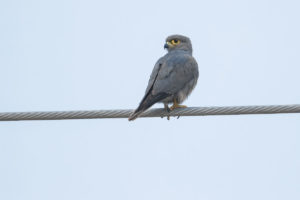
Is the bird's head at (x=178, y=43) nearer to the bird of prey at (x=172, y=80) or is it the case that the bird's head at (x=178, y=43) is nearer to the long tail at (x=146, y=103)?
the bird of prey at (x=172, y=80)

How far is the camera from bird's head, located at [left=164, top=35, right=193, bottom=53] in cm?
834

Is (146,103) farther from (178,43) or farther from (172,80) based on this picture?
(178,43)

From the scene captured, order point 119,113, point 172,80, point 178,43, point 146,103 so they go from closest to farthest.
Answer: point 119,113 < point 146,103 < point 172,80 < point 178,43

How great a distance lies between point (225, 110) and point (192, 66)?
2.27 metres

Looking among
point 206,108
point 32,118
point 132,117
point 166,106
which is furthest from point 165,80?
point 32,118

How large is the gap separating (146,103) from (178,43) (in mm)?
2367

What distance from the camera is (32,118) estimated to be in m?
5.20

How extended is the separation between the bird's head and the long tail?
1.85 m

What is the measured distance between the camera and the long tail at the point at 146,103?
19.2 ft

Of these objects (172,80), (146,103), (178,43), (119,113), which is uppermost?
(178,43)

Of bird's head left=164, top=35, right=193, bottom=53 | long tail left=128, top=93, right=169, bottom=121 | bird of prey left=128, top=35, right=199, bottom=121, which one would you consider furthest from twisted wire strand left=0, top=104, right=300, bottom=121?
bird's head left=164, top=35, right=193, bottom=53

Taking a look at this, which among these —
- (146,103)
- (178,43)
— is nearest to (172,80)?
(146,103)

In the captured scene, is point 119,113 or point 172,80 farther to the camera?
point 172,80

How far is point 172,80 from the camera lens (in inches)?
270
